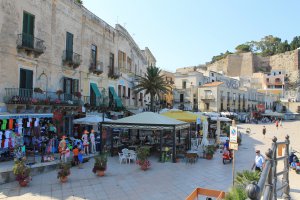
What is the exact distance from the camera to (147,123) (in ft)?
55.2

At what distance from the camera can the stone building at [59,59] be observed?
53.4 ft

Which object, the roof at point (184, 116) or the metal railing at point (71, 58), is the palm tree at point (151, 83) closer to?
the roof at point (184, 116)

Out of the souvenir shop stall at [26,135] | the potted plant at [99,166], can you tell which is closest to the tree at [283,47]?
the souvenir shop stall at [26,135]

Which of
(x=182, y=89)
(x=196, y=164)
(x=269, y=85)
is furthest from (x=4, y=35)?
(x=269, y=85)

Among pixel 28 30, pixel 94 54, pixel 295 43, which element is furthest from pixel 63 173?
pixel 295 43

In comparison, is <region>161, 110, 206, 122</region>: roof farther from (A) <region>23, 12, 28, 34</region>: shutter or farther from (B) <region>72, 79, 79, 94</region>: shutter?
(A) <region>23, 12, 28, 34</region>: shutter

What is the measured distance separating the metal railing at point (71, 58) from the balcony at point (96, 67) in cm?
215

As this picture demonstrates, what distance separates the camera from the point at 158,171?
1423 centimetres

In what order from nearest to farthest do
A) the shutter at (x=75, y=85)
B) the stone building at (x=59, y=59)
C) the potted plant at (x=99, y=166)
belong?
the potted plant at (x=99, y=166) < the stone building at (x=59, y=59) < the shutter at (x=75, y=85)

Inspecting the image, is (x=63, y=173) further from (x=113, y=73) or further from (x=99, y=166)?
(x=113, y=73)

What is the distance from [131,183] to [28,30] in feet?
39.2

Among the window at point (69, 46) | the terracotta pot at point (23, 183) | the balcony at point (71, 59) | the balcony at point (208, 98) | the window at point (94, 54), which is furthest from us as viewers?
the balcony at point (208, 98)

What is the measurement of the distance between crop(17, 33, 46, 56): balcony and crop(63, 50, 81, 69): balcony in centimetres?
257

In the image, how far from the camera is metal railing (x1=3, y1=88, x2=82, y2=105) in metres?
16.0
